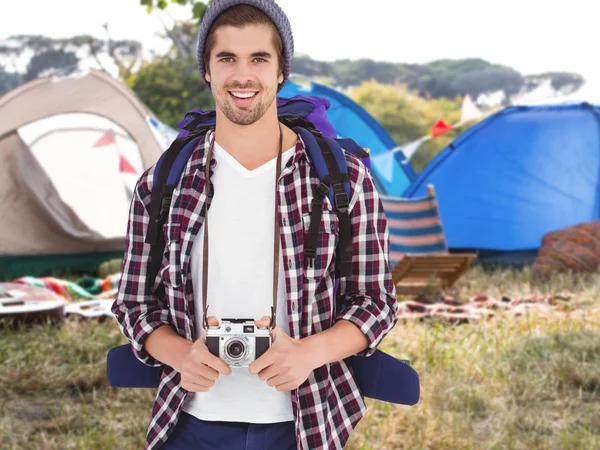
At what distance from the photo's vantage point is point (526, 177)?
24.8ft

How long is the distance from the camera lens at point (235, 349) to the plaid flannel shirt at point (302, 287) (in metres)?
0.15

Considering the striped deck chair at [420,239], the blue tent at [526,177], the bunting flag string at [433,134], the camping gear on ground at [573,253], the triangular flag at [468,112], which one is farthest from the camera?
the triangular flag at [468,112]

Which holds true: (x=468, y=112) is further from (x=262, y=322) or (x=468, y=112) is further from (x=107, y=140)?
(x=262, y=322)

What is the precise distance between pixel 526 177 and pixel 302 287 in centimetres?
660

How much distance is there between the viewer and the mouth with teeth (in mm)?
1362

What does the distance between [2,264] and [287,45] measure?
621cm

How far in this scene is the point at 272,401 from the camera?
133 cm

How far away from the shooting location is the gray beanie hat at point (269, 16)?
1.36 meters

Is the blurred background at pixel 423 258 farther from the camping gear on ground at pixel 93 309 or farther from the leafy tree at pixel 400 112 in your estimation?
the leafy tree at pixel 400 112

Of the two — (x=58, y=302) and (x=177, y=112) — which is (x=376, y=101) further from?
(x=58, y=302)

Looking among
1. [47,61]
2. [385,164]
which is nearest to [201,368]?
[385,164]

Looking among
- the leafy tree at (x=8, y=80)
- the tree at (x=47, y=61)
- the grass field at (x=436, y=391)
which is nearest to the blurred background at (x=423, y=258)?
the grass field at (x=436, y=391)

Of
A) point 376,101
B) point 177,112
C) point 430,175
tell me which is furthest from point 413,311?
point 376,101

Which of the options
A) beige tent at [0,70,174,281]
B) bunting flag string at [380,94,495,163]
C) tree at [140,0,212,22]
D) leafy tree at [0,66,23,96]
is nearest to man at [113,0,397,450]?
tree at [140,0,212,22]
